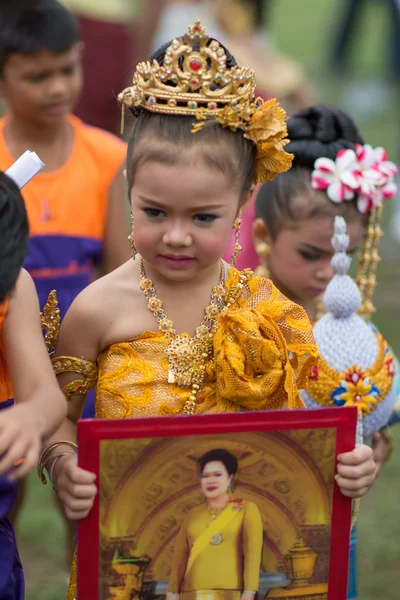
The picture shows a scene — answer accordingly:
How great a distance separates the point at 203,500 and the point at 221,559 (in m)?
0.14

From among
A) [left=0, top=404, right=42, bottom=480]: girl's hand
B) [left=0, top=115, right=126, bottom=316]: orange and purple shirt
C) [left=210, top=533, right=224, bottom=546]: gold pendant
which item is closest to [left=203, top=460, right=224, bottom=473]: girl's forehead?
[left=210, top=533, right=224, bottom=546]: gold pendant

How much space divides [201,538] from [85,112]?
466 centimetres

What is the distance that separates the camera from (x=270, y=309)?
2689 millimetres

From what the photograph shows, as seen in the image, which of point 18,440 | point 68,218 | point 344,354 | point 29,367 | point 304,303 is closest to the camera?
point 18,440

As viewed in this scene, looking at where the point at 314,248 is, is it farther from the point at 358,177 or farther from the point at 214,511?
the point at 214,511

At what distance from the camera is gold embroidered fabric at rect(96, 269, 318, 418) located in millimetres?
2551

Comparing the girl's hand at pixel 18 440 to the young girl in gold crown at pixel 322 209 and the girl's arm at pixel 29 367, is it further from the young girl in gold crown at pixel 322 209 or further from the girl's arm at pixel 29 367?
the young girl in gold crown at pixel 322 209

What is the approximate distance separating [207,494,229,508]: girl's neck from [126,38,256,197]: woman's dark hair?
0.75 metres

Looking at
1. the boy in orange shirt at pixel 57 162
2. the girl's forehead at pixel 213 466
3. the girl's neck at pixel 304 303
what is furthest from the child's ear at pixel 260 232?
the girl's forehead at pixel 213 466

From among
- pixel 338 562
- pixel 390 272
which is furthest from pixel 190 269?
pixel 390 272

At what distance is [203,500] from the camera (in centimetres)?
234

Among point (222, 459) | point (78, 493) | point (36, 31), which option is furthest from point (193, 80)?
point (36, 31)

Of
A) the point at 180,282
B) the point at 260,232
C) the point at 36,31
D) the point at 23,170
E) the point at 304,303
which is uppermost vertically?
the point at 36,31

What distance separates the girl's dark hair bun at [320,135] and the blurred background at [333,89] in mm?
309
